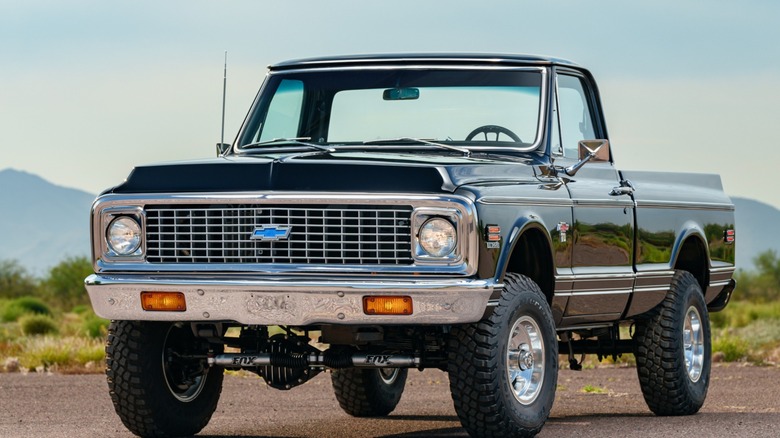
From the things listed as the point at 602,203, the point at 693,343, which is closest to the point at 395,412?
the point at 693,343

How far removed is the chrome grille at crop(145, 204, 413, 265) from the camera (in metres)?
8.10

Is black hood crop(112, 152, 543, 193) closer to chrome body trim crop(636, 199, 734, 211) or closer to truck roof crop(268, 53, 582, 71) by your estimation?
truck roof crop(268, 53, 582, 71)

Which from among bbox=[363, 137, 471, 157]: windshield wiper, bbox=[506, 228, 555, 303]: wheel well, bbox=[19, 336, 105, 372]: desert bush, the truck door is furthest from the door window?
bbox=[19, 336, 105, 372]: desert bush

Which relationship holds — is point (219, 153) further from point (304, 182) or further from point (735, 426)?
point (735, 426)

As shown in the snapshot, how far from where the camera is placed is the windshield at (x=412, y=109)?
9.86 meters

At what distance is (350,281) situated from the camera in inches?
317

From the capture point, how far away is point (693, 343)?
11773 millimetres

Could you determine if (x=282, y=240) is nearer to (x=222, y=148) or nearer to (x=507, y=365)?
(x=507, y=365)

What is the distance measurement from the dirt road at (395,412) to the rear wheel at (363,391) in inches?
4.7

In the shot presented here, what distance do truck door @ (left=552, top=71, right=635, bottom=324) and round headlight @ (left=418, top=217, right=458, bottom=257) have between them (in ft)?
5.45

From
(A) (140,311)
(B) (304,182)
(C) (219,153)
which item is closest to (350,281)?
(B) (304,182)

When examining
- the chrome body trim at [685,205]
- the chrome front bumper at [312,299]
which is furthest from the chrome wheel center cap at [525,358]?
the chrome body trim at [685,205]

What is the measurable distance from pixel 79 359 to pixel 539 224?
9.77 meters

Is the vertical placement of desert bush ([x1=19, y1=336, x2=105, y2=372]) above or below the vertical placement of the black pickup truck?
below
